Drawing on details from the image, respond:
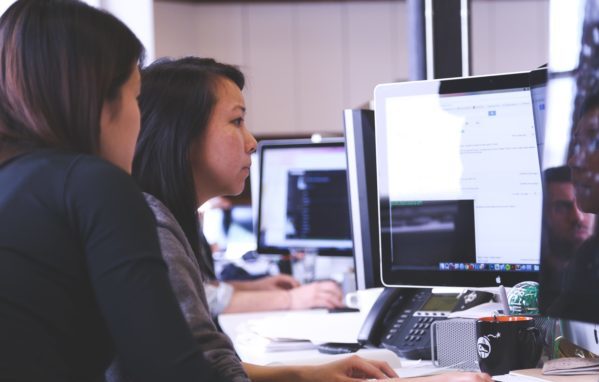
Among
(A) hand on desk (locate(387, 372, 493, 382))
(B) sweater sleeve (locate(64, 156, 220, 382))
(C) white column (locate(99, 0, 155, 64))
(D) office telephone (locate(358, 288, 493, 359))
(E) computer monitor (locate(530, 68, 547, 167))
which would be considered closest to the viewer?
(B) sweater sleeve (locate(64, 156, 220, 382))

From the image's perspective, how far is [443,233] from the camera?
1540mm

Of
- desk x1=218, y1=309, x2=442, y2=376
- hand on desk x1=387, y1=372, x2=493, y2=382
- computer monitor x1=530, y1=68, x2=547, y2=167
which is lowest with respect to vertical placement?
desk x1=218, y1=309, x2=442, y2=376

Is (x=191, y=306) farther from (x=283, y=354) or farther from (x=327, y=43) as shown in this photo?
(x=327, y=43)

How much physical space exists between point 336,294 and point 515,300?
3.49 ft

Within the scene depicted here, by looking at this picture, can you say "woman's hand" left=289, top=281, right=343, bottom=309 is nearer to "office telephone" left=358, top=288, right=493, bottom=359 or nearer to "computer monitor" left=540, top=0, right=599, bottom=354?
"office telephone" left=358, top=288, right=493, bottom=359

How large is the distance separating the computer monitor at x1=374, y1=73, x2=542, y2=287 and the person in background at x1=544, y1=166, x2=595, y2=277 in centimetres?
36

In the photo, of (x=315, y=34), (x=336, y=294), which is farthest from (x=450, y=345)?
(x=315, y=34)

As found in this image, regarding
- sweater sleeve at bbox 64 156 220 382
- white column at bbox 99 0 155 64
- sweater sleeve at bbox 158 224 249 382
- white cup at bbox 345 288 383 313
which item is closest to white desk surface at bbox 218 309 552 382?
white cup at bbox 345 288 383 313

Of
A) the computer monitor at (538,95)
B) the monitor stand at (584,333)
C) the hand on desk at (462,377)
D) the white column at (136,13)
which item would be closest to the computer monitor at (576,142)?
the monitor stand at (584,333)

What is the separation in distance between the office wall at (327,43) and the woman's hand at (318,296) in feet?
14.7

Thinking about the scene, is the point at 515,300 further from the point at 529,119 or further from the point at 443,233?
the point at 529,119

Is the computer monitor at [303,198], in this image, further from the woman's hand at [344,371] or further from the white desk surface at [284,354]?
the woman's hand at [344,371]

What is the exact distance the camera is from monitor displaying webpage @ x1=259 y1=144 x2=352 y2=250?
9.12 ft

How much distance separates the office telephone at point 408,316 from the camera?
1622mm
